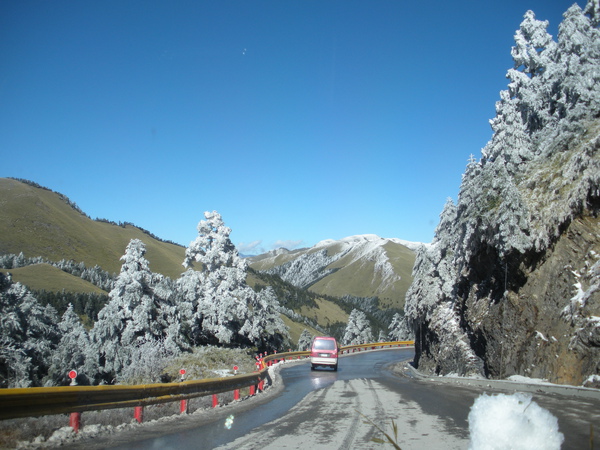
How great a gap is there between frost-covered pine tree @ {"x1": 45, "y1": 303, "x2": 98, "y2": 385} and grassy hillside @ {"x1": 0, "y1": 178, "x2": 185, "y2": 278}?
128 m

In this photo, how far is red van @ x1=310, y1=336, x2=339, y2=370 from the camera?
97.6 ft

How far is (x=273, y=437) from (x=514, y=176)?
18.4 meters

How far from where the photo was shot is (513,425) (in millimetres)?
2332

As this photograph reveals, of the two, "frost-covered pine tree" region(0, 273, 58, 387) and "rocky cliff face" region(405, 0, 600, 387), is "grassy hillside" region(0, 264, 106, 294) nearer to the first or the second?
"frost-covered pine tree" region(0, 273, 58, 387)

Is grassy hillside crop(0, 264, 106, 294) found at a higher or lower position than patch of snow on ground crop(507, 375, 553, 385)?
higher

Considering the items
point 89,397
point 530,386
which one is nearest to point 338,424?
point 89,397

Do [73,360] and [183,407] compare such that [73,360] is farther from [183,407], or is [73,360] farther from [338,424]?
[338,424]

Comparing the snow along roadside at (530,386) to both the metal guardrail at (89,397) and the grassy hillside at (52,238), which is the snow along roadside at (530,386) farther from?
the grassy hillside at (52,238)

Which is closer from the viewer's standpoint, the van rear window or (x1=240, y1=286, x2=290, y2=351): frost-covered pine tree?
the van rear window

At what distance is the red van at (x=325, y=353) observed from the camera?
29.8 m

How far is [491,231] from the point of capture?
63.8 feet

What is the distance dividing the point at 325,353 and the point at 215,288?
1294 centimetres

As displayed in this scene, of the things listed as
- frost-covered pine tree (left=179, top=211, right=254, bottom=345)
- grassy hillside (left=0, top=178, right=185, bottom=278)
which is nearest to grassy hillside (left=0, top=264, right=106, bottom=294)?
grassy hillside (left=0, top=178, right=185, bottom=278)

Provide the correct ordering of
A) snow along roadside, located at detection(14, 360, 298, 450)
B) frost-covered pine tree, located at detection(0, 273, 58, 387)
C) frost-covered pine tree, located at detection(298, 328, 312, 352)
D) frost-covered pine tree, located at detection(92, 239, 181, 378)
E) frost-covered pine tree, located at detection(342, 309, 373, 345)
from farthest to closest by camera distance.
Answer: frost-covered pine tree, located at detection(342, 309, 373, 345), frost-covered pine tree, located at detection(298, 328, 312, 352), frost-covered pine tree, located at detection(92, 239, 181, 378), frost-covered pine tree, located at detection(0, 273, 58, 387), snow along roadside, located at detection(14, 360, 298, 450)
